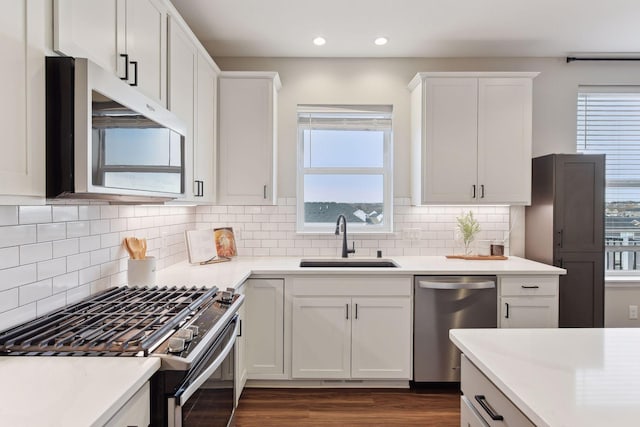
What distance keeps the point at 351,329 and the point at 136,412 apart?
189 cm

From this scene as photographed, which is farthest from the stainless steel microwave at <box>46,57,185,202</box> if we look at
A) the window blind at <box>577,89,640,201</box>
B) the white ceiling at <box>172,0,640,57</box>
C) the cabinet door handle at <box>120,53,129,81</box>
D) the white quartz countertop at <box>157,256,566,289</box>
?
the window blind at <box>577,89,640,201</box>

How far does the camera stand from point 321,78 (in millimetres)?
3467

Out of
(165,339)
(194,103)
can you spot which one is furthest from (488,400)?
(194,103)

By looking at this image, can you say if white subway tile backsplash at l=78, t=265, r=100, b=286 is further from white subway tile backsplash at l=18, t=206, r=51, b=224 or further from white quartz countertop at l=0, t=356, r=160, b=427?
white quartz countertop at l=0, t=356, r=160, b=427

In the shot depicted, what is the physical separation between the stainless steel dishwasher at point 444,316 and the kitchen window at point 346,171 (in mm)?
883

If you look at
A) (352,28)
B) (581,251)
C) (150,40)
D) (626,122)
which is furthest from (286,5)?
(626,122)

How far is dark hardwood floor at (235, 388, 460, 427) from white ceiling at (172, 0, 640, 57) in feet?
8.59

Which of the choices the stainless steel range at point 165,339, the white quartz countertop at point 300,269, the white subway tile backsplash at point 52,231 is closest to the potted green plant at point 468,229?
the white quartz countertop at point 300,269

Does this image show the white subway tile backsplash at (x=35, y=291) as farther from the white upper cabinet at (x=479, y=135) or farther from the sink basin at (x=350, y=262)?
the white upper cabinet at (x=479, y=135)

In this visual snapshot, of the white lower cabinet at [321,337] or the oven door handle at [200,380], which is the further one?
the white lower cabinet at [321,337]

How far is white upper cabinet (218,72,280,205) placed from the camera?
3.11 meters

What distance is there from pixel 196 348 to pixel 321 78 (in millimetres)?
2745

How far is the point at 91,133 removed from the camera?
46.4 inches

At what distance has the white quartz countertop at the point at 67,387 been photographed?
87cm
